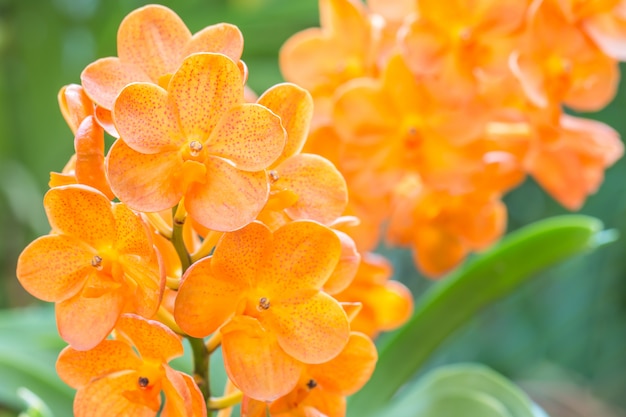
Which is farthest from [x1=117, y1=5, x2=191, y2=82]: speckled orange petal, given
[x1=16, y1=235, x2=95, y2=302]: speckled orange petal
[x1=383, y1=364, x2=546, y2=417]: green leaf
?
[x1=383, y1=364, x2=546, y2=417]: green leaf

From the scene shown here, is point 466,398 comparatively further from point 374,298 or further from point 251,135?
point 251,135

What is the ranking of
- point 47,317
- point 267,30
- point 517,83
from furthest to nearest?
point 267,30 → point 47,317 → point 517,83

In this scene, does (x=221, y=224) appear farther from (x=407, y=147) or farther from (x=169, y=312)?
(x=407, y=147)

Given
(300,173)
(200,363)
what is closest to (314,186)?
(300,173)

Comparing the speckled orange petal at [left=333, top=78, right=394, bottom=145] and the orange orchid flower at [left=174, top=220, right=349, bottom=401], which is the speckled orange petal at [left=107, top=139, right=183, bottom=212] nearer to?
the orange orchid flower at [left=174, top=220, right=349, bottom=401]

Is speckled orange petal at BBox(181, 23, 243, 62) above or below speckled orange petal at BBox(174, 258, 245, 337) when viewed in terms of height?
above

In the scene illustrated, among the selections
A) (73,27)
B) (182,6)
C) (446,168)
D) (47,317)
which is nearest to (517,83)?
(446,168)
